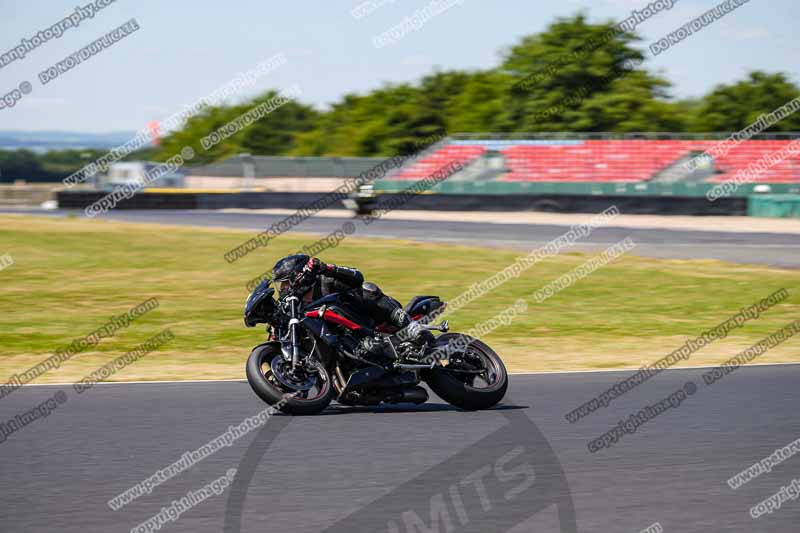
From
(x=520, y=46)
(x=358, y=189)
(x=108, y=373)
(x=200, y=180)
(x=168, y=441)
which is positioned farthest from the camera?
(x=520, y=46)

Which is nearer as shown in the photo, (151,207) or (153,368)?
(153,368)

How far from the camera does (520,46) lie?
68.5 meters

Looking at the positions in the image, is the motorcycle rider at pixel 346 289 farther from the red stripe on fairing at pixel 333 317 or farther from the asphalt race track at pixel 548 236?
the asphalt race track at pixel 548 236

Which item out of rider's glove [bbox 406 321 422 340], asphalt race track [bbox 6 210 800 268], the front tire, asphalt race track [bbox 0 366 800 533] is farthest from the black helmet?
asphalt race track [bbox 6 210 800 268]

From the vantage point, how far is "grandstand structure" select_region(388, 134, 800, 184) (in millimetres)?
40125

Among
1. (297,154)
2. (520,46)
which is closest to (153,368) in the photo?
(520,46)

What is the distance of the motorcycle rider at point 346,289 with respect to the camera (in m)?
7.75

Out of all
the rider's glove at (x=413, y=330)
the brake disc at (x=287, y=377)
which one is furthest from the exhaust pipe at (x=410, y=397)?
the brake disc at (x=287, y=377)

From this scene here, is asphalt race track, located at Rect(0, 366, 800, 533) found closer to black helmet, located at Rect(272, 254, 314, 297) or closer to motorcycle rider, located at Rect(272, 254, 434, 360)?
motorcycle rider, located at Rect(272, 254, 434, 360)

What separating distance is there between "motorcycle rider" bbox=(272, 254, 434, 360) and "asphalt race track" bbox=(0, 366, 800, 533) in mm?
600

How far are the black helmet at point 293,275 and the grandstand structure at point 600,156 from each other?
33.0 metres

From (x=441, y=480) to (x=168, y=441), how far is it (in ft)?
6.60

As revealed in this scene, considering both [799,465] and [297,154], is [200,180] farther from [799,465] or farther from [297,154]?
[799,465]

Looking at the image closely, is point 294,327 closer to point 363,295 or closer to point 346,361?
point 346,361
